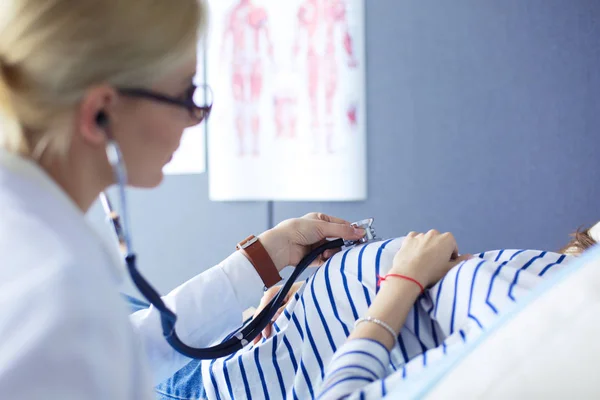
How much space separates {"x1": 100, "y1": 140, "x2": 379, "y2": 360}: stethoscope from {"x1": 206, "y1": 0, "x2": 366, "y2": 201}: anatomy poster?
0.98 m

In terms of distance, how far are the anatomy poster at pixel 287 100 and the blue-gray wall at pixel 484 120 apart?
60 millimetres

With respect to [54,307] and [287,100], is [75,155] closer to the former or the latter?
[54,307]

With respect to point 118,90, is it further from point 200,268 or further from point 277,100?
point 200,268

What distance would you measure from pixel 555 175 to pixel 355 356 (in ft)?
4.52

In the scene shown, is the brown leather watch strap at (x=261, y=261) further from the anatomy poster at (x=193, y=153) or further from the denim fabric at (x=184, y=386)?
the anatomy poster at (x=193, y=153)

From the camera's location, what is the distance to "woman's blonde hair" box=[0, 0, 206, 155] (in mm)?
562

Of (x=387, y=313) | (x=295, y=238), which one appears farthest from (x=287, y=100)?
(x=387, y=313)

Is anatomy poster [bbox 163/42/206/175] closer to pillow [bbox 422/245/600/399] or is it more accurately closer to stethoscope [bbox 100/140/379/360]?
stethoscope [bbox 100/140/379/360]

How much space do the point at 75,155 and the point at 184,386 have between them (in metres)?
0.64

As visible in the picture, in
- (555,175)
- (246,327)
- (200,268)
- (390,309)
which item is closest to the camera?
(390,309)

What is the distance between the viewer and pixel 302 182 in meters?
2.08

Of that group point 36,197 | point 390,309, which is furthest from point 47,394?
point 390,309

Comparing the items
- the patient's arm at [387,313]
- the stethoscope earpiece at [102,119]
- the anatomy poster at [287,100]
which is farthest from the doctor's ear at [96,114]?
the anatomy poster at [287,100]

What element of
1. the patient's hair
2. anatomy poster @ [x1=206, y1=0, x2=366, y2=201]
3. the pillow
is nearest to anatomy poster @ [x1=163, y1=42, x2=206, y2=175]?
anatomy poster @ [x1=206, y1=0, x2=366, y2=201]
